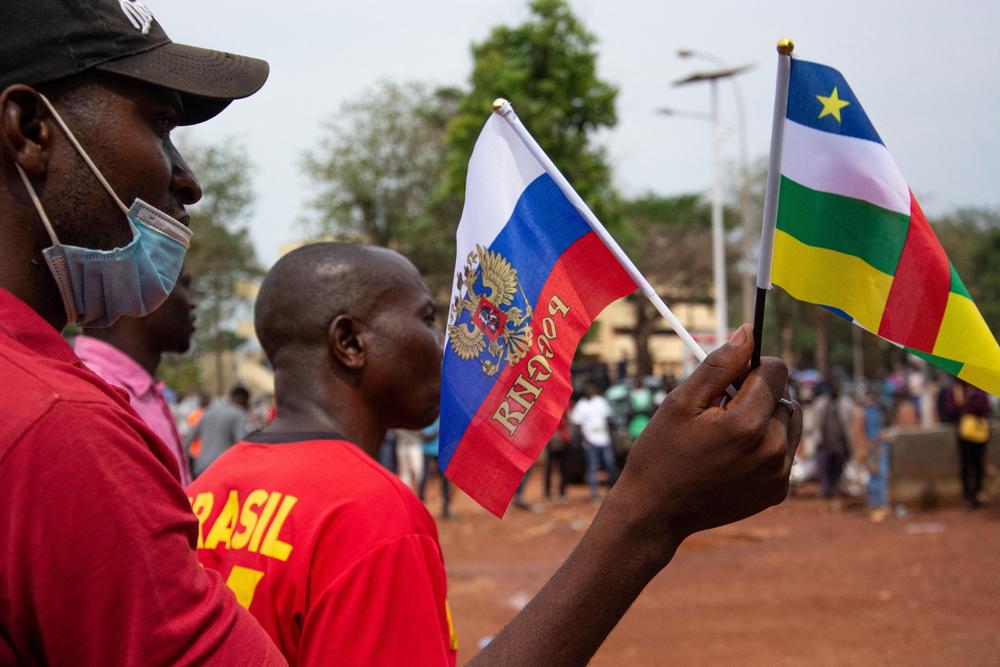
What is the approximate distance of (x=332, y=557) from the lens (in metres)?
1.80

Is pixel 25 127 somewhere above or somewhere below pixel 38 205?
above

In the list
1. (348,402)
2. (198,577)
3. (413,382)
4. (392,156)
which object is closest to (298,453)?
(348,402)

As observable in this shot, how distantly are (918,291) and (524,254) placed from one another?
32.4 inches

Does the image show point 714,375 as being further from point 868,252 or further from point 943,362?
point 943,362

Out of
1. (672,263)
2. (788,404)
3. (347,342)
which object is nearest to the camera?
(788,404)

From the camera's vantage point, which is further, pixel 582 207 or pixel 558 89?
pixel 558 89

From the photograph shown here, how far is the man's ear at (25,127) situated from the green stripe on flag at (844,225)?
1.28m

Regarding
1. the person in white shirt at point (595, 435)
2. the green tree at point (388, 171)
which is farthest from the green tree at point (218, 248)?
the person in white shirt at point (595, 435)

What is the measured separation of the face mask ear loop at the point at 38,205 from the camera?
1307 mm

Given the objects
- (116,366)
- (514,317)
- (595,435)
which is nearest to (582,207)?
(514,317)

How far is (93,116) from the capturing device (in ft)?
4.40

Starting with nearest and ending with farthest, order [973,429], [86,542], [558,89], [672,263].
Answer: [86,542] → [973,429] → [558,89] → [672,263]

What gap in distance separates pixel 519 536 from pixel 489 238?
11.4 m

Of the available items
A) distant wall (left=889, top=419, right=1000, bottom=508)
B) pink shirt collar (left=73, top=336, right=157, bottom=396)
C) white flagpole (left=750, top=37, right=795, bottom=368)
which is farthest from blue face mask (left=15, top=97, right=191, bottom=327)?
distant wall (left=889, top=419, right=1000, bottom=508)
